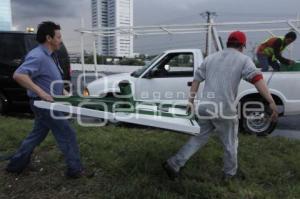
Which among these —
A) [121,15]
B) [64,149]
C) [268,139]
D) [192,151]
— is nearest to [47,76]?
[64,149]

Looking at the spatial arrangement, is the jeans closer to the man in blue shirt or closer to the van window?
the man in blue shirt

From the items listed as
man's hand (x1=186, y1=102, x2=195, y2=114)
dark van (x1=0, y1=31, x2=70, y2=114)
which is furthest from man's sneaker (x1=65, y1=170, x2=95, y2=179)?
dark van (x1=0, y1=31, x2=70, y2=114)

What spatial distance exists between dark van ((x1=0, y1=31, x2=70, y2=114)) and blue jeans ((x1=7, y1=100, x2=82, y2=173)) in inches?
193

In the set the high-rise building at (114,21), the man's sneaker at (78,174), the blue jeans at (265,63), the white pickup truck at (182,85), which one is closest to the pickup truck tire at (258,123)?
the white pickup truck at (182,85)

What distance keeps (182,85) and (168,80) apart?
0.31m

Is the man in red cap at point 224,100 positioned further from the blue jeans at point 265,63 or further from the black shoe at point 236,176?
the blue jeans at point 265,63

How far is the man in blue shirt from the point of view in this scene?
4520 millimetres

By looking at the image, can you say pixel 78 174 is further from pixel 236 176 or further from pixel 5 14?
pixel 5 14

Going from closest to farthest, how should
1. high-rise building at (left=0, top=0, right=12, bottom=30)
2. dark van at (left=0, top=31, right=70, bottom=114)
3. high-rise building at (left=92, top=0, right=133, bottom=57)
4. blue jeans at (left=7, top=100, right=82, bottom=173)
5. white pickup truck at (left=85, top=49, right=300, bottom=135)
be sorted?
blue jeans at (left=7, top=100, right=82, bottom=173) → white pickup truck at (left=85, top=49, right=300, bottom=135) → dark van at (left=0, top=31, right=70, bottom=114) → high-rise building at (left=92, top=0, right=133, bottom=57) → high-rise building at (left=0, top=0, right=12, bottom=30)

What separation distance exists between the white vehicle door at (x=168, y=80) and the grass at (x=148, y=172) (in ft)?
6.68

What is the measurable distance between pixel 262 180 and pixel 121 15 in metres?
9.21

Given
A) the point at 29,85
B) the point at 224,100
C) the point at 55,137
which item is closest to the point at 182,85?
the point at 224,100

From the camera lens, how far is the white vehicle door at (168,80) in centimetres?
860

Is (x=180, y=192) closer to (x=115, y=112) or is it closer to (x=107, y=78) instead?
(x=115, y=112)
